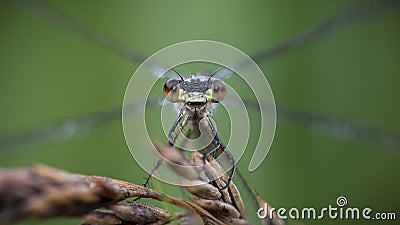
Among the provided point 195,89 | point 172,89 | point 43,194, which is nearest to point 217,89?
point 195,89

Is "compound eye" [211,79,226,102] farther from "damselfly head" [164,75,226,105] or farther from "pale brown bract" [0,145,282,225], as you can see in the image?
"pale brown bract" [0,145,282,225]

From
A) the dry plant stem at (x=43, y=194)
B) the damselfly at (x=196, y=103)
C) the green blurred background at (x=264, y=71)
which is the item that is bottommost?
the dry plant stem at (x=43, y=194)

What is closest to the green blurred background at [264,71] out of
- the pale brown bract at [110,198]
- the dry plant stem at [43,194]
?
the pale brown bract at [110,198]

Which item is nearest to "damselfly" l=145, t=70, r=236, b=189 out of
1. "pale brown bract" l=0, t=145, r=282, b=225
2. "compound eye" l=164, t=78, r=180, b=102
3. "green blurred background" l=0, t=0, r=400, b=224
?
"compound eye" l=164, t=78, r=180, b=102

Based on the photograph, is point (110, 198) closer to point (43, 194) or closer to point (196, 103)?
point (43, 194)

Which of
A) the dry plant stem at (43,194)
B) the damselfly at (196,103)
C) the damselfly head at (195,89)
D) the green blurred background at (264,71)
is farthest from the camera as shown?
the green blurred background at (264,71)

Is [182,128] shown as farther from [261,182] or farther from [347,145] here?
[347,145]

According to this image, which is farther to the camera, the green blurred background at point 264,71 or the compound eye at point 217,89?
the green blurred background at point 264,71

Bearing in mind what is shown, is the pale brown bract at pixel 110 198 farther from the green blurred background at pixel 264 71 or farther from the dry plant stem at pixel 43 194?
the green blurred background at pixel 264 71
